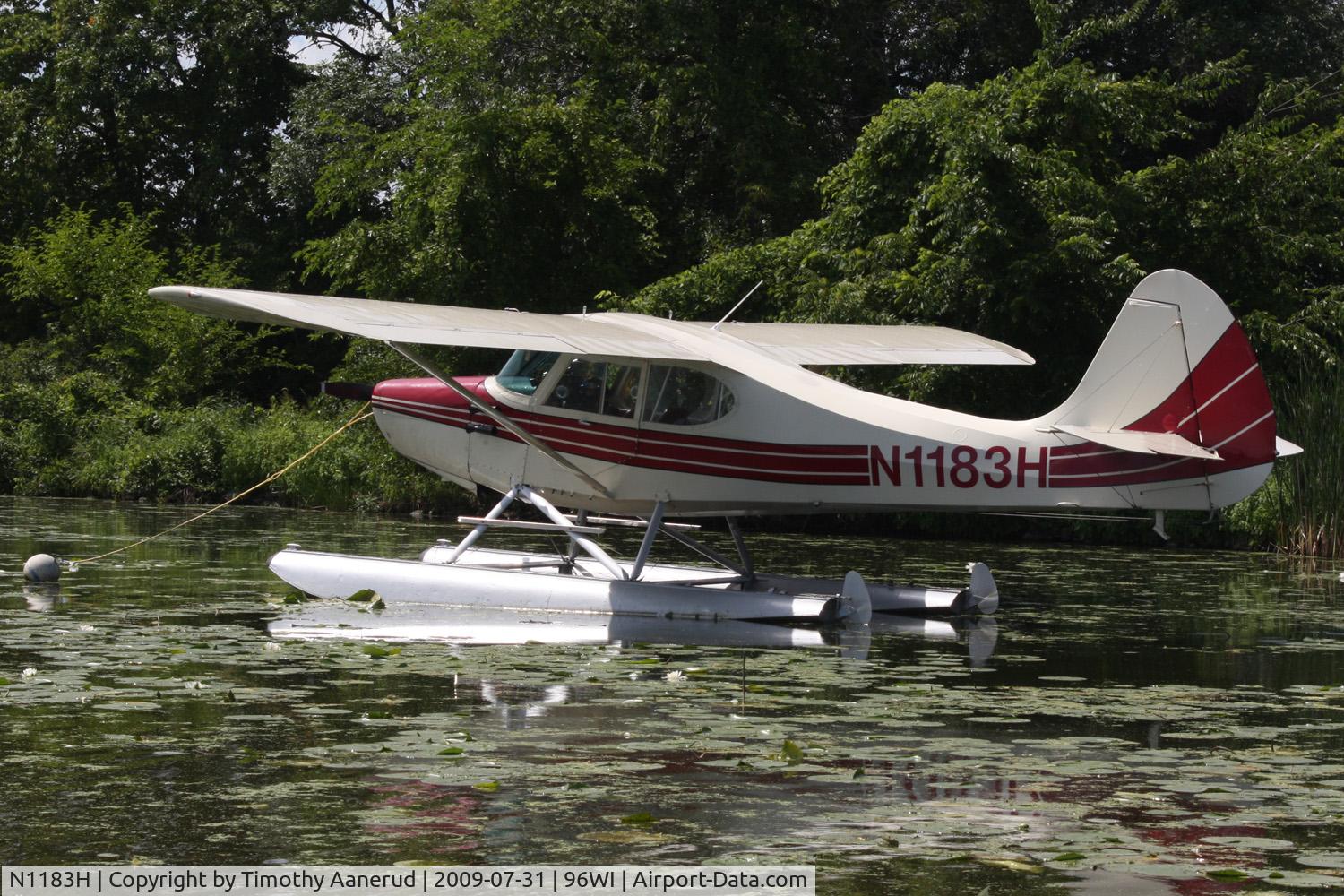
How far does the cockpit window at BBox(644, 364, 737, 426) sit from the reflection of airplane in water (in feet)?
5.20

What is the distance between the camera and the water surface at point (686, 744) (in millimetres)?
4918

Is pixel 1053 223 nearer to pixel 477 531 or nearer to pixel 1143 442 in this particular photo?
pixel 1143 442

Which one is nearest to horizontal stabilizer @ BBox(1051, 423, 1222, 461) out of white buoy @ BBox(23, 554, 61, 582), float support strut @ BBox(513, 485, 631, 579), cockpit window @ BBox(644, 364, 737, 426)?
cockpit window @ BBox(644, 364, 737, 426)

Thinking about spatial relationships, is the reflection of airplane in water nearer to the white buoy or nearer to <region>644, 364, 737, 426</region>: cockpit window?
<region>644, 364, 737, 426</region>: cockpit window

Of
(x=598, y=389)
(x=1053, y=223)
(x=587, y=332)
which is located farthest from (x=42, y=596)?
(x=1053, y=223)

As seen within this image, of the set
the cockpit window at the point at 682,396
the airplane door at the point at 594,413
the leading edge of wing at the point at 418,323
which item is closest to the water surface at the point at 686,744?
the airplane door at the point at 594,413

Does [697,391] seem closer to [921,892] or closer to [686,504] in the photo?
[686,504]

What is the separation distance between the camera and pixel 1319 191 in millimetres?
25422

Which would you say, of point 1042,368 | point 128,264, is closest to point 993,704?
point 1042,368

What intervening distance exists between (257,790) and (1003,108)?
21.3m

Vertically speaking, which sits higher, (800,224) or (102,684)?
(800,224)

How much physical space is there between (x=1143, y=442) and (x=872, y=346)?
3.27 meters

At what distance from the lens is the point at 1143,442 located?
1097cm
